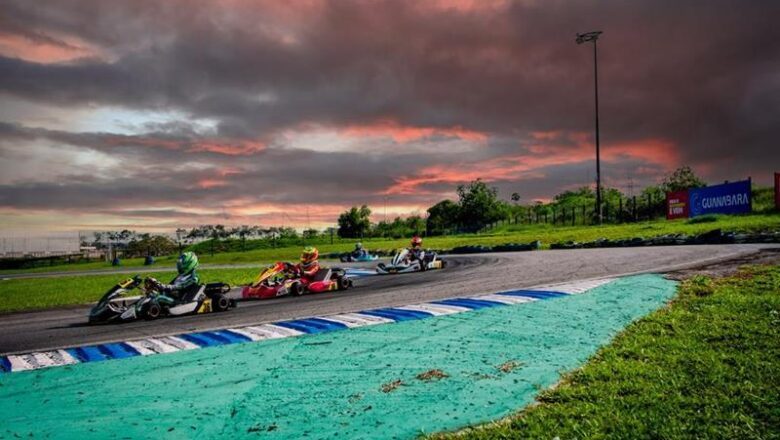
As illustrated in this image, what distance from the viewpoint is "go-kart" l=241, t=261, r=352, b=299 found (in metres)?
13.6

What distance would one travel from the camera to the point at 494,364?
570 centimetres

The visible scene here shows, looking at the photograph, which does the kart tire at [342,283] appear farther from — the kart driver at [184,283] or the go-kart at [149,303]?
the kart driver at [184,283]

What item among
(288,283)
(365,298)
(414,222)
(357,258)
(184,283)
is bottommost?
(357,258)

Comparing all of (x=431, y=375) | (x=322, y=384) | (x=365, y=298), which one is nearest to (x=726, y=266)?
(x=365, y=298)

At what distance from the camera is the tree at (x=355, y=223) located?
8757 cm

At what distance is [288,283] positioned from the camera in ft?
45.4

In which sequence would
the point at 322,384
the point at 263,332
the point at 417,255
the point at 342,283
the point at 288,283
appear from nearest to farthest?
the point at 322,384
the point at 263,332
the point at 288,283
the point at 342,283
the point at 417,255

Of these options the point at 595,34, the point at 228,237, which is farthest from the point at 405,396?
the point at 228,237

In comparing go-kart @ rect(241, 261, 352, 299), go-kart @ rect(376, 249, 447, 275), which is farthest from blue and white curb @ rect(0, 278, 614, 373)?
go-kart @ rect(376, 249, 447, 275)

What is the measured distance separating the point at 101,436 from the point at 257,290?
9376mm

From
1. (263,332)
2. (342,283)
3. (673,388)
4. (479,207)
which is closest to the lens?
(673,388)

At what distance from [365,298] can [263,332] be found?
13.5 feet

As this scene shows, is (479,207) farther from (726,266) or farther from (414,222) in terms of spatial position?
(726,266)

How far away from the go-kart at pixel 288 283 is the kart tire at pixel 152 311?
3.22 metres
